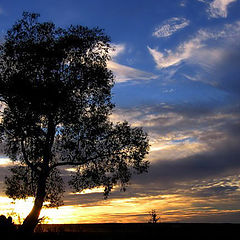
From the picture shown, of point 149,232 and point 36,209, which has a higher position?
point 36,209

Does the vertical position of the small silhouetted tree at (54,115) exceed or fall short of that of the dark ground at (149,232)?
it exceeds it

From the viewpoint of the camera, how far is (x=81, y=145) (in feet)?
105

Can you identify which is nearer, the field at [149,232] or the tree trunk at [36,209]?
the field at [149,232]

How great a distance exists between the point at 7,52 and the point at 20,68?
81.9 inches

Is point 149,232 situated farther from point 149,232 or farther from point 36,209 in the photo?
point 36,209

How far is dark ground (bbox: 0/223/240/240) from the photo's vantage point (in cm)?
2395

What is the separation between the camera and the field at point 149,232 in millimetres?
24031

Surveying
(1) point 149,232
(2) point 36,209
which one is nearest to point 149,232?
(1) point 149,232

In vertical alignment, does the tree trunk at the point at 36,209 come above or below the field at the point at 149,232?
above

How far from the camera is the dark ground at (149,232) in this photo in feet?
78.6

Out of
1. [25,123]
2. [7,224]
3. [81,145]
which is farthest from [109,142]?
[7,224]

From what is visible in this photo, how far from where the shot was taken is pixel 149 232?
25797mm

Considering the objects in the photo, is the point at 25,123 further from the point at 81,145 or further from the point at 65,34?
the point at 65,34

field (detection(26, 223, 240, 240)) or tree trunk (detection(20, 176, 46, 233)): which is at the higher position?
tree trunk (detection(20, 176, 46, 233))
